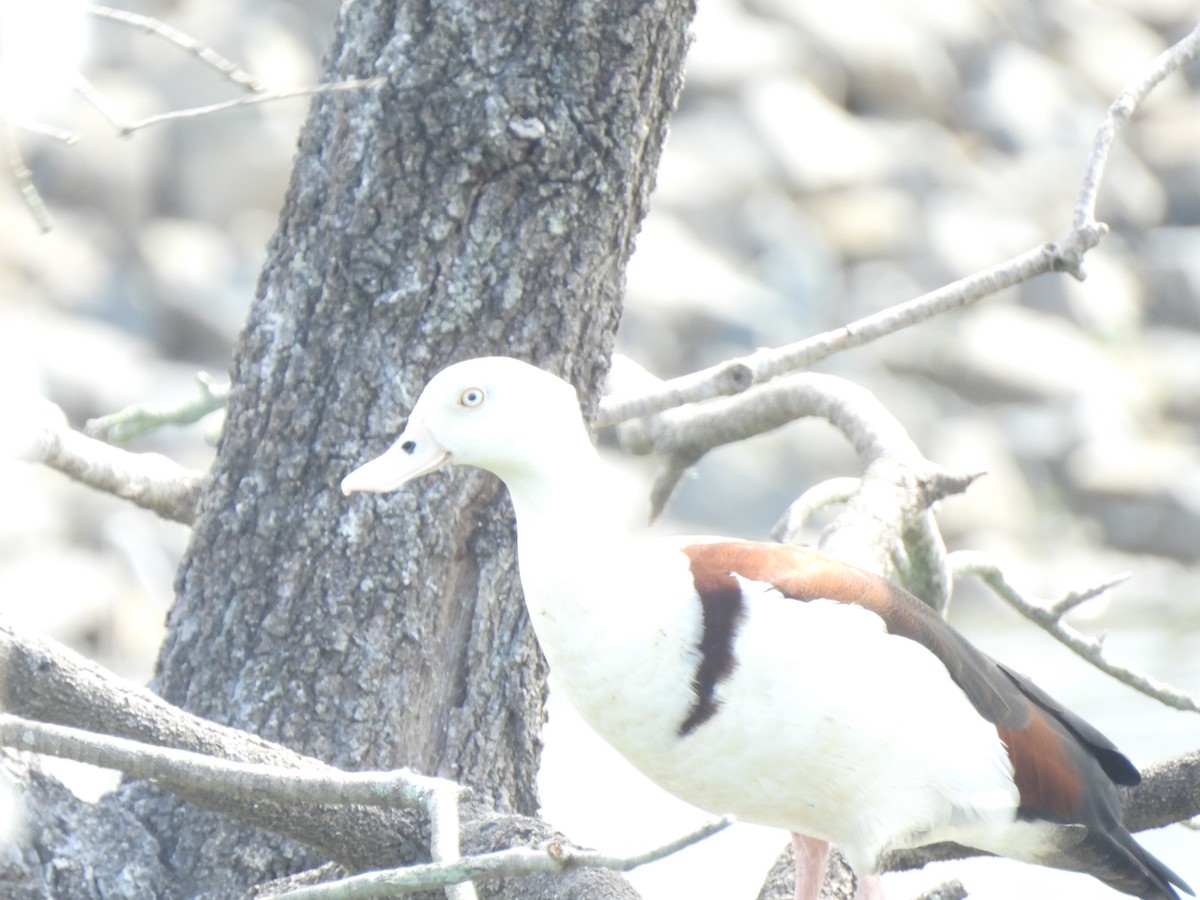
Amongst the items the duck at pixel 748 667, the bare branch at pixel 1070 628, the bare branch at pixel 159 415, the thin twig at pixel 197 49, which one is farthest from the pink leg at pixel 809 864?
the thin twig at pixel 197 49

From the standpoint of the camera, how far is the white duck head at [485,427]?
211 cm

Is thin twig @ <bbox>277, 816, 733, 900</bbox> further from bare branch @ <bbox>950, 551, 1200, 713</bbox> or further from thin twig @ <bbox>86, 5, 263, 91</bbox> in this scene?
bare branch @ <bbox>950, 551, 1200, 713</bbox>

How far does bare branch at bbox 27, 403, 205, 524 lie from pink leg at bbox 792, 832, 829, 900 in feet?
3.71

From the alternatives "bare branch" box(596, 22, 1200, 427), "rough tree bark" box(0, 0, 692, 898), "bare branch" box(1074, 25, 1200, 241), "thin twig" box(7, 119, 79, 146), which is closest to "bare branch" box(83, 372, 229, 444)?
"rough tree bark" box(0, 0, 692, 898)

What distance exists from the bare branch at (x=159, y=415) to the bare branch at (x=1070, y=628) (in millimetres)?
1524

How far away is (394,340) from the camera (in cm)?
239

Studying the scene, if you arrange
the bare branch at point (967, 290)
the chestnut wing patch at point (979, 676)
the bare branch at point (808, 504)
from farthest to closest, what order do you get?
the bare branch at point (808, 504)
the bare branch at point (967, 290)
the chestnut wing patch at point (979, 676)

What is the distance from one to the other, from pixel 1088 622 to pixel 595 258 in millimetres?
6549

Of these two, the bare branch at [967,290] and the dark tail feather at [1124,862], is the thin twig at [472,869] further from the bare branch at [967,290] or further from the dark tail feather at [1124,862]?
the bare branch at [967,290]

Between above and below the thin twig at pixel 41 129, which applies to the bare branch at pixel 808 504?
above

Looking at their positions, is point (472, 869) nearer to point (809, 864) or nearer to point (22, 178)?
point (22, 178)

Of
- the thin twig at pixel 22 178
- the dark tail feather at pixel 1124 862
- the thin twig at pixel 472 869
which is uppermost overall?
the thin twig at pixel 22 178

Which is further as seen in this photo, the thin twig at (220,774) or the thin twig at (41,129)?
the thin twig at (220,774)

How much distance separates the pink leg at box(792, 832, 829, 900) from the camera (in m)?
2.43
